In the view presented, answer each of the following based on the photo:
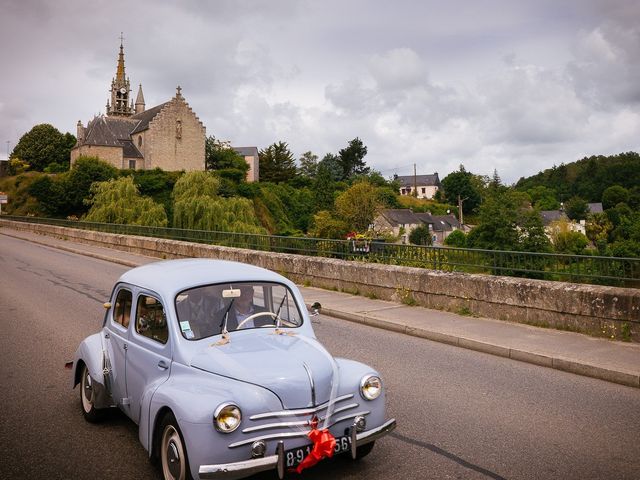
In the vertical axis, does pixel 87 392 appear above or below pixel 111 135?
below

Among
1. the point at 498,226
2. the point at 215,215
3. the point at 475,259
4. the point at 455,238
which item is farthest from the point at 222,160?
the point at 475,259

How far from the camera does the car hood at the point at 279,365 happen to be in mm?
4020

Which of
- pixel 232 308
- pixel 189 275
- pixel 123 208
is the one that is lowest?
pixel 232 308

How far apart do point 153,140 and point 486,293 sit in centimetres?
7581

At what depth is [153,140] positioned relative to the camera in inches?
3145

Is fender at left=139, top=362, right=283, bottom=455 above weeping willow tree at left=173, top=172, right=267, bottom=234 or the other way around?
Result: the other way around

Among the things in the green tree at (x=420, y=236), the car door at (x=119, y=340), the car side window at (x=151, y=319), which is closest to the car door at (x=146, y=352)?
the car side window at (x=151, y=319)

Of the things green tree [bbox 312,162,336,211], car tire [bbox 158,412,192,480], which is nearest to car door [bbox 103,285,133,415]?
car tire [bbox 158,412,192,480]

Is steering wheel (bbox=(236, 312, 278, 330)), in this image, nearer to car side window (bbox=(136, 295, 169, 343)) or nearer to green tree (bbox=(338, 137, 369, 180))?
car side window (bbox=(136, 295, 169, 343))

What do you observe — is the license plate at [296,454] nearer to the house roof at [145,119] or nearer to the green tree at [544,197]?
the house roof at [145,119]

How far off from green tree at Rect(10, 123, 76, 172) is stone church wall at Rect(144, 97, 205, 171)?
99.7 ft

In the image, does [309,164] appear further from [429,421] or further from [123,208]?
[429,421]

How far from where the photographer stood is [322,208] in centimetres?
9031

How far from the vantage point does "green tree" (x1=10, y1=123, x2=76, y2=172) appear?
102 meters
